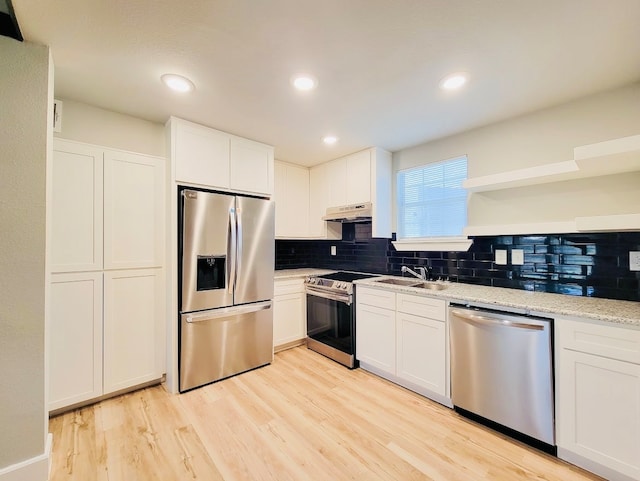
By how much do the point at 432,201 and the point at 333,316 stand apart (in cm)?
168

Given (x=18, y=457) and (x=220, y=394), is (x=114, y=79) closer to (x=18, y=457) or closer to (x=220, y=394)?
(x=18, y=457)

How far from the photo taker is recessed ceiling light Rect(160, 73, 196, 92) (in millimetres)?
1823

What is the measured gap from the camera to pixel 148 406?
7.27 ft

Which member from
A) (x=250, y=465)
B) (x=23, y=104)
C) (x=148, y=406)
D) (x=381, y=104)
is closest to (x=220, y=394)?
(x=148, y=406)

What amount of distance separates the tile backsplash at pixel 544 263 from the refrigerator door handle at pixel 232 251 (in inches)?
67.5

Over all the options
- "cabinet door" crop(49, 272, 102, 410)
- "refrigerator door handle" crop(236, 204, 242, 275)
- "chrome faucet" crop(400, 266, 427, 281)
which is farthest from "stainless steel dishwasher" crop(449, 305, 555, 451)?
"cabinet door" crop(49, 272, 102, 410)

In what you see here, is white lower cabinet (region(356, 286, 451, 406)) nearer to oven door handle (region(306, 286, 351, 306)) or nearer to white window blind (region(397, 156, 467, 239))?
oven door handle (region(306, 286, 351, 306))

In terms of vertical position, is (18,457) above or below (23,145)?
below

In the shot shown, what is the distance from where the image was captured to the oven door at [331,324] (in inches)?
115

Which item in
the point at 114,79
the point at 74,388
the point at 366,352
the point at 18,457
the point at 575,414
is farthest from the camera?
the point at 366,352

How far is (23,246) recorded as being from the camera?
1.49m

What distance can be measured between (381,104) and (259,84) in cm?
95

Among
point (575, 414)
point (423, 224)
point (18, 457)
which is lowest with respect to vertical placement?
point (18, 457)

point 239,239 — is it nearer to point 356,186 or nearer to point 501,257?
point 356,186
